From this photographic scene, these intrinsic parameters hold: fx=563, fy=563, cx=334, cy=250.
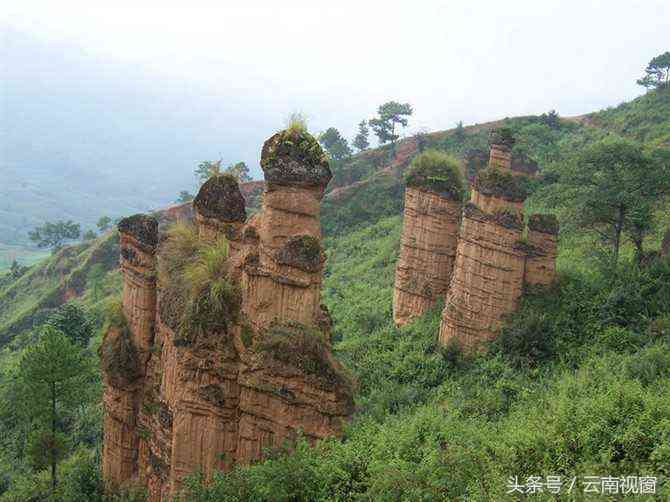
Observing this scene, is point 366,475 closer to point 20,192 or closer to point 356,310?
point 356,310

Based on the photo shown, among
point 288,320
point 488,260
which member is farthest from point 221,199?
point 488,260

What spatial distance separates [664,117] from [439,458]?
48760 mm

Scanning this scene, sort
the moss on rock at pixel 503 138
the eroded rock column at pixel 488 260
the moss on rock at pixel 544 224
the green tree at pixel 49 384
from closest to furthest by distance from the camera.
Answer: the green tree at pixel 49 384 → the eroded rock column at pixel 488 260 → the moss on rock at pixel 544 224 → the moss on rock at pixel 503 138

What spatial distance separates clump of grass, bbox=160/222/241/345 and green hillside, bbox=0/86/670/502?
2742mm

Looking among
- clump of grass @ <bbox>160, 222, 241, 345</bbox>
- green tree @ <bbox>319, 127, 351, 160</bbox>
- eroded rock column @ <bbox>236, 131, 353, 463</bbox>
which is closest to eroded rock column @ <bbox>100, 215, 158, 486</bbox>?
clump of grass @ <bbox>160, 222, 241, 345</bbox>

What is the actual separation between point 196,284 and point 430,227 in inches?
625

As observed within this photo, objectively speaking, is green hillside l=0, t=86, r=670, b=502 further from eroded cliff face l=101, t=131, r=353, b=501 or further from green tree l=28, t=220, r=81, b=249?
green tree l=28, t=220, r=81, b=249

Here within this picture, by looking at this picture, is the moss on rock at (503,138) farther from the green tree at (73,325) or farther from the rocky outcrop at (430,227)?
the green tree at (73,325)

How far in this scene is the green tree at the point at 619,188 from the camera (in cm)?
2173

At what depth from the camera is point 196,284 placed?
1131 centimetres

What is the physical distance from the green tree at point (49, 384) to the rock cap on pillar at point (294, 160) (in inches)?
367

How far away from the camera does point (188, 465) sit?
35.7 ft

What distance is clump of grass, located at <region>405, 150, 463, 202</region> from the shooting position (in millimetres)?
24969

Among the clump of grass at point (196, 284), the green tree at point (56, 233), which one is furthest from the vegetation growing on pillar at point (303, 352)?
the green tree at point (56, 233)
